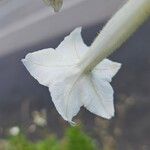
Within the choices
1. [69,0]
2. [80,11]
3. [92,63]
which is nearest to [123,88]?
[80,11]

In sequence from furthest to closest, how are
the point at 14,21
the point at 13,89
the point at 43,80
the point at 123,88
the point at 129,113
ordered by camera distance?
1. the point at 14,21
2. the point at 13,89
3. the point at 123,88
4. the point at 129,113
5. the point at 43,80

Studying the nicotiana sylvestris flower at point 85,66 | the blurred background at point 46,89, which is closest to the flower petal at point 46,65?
the nicotiana sylvestris flower at point 85,66

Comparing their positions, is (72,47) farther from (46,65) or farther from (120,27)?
(120,27)

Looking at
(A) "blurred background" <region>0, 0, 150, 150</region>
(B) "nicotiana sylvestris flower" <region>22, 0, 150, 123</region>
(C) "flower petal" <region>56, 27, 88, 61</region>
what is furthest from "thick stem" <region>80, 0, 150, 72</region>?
(A) "blurred background" <region>0, 0, 150, 150</region>

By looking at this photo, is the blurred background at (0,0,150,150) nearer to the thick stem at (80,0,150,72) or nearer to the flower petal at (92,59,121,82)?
the flower petal at (92,59,121,82)

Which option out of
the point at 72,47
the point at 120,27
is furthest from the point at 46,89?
the point at 120,27

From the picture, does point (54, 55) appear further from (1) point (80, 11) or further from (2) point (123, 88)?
(1) point (80, 11)
